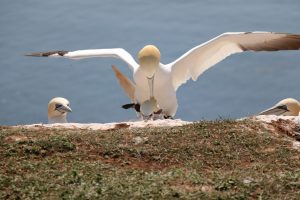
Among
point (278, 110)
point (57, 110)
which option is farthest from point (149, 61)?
point (57, 110)

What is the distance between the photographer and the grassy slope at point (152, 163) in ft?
22.7

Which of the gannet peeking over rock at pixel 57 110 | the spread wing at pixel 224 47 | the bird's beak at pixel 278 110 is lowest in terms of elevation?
the bird's beak at pixel 278 110

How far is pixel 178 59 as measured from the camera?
12883 millimetres

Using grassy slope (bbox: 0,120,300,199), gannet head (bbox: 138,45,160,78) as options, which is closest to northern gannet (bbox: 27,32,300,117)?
gannet head (bbox: 138,45,160,78)

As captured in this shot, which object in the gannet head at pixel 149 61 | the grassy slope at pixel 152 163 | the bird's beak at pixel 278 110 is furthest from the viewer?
the bird's beak at pixel 278 110

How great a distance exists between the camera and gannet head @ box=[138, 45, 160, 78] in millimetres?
12242

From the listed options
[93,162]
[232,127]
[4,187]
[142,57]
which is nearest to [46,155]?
[93,162]

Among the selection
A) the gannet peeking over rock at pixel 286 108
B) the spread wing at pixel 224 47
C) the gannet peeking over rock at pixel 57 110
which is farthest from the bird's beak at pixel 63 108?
the gannet peeking over rock at pixel 286 108

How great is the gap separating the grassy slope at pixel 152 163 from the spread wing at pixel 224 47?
114 inches

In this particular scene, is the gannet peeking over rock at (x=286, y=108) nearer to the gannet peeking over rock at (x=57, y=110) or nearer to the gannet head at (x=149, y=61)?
the gannet head at (x=149, y=61)

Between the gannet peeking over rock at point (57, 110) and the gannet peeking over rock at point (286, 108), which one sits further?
the gannet peeking over rock at point (57, 110)

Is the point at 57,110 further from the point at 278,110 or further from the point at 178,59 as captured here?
the point at 278,110

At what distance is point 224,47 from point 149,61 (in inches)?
44.2

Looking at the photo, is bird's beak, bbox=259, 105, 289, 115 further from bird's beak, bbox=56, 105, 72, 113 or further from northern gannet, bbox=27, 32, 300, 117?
bird's beak, bbox=56, 105, 72, 113
